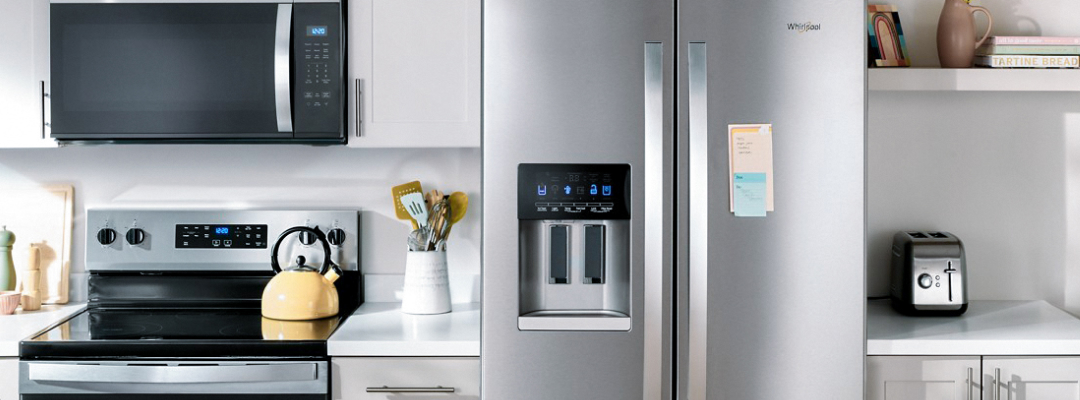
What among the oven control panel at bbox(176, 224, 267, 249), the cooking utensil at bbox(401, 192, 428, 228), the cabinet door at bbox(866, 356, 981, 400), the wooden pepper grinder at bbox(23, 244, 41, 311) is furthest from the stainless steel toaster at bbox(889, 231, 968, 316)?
the wooden pepper grinder at bbox(23, 244, 41, 311)

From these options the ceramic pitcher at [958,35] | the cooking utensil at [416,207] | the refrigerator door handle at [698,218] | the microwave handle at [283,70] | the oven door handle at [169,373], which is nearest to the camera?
the refrigerator door handle at [698,218]

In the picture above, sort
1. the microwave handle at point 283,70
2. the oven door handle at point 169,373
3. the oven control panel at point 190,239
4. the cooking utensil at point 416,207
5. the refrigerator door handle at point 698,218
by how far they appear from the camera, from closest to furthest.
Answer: the refrigerator door handle at point 698,218
the oven door handle at point 169,373
the microwave handle at point 283,70
the cooking utensil at point 416,207
the oven control panel at point 190,239

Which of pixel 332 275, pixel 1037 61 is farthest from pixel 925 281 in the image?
pixel 332 275

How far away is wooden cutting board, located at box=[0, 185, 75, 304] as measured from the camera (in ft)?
8.36

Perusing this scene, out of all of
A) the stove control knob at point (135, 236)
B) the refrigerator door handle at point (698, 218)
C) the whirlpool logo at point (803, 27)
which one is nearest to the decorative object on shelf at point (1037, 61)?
the whirlpool logo at point (803, 27)

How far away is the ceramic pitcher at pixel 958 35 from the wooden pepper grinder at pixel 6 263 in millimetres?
2570

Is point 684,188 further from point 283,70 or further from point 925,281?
point 283,70

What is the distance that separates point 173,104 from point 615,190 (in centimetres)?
113

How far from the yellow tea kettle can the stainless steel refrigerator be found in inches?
22.9

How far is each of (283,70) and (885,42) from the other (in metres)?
1.57

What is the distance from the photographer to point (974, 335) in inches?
80.0

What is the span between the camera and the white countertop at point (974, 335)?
6.48ft

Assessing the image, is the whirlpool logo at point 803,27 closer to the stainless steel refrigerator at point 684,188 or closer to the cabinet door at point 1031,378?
the stainless steel refrigerator at point 684,188

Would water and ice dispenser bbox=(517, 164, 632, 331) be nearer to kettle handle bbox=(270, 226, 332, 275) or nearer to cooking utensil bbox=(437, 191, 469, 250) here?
cooking utensil bbox=(437, 191, 469, 250)
